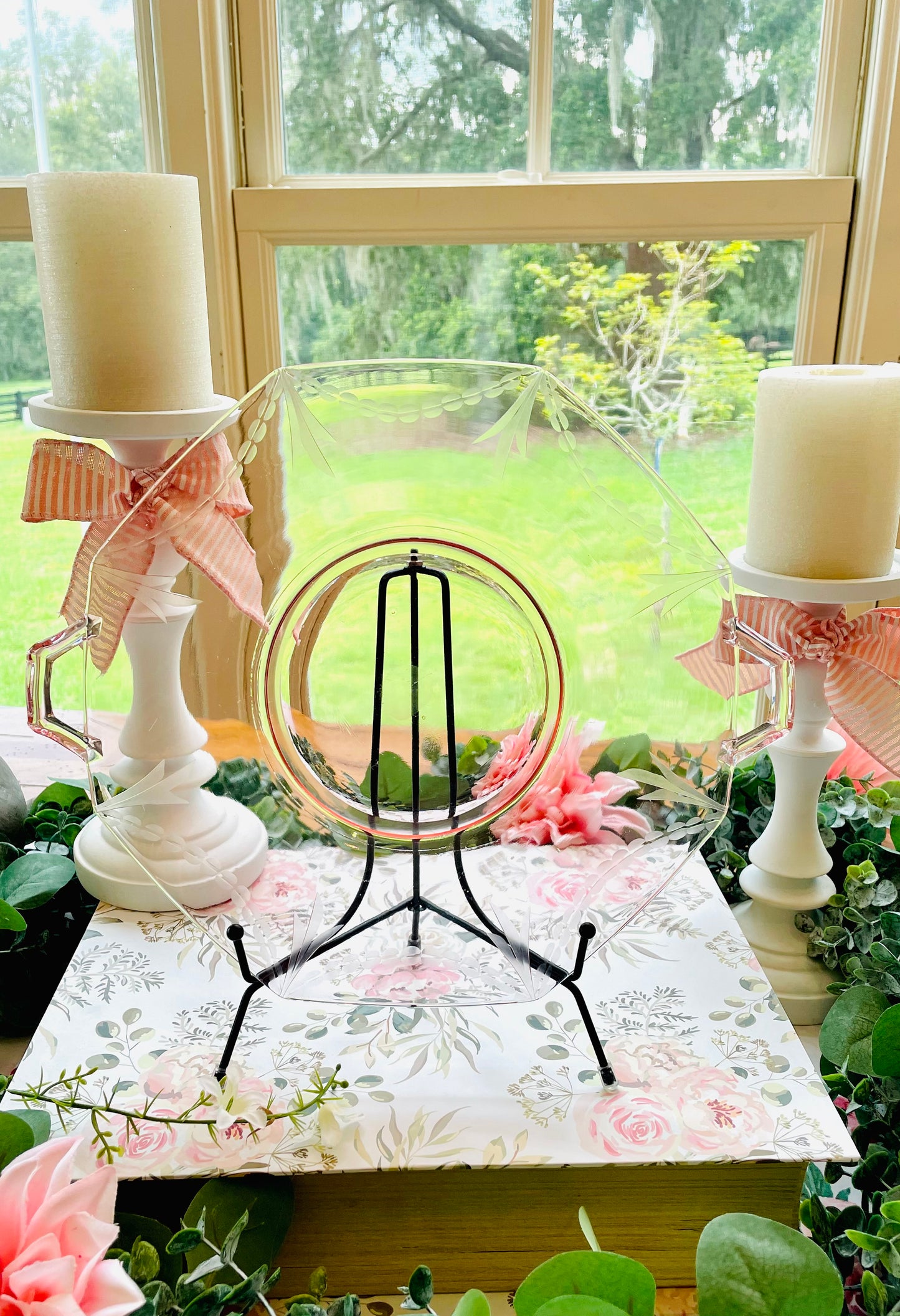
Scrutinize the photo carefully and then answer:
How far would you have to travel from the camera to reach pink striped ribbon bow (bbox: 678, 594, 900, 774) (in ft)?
2.34

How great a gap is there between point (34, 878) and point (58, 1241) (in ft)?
1.11

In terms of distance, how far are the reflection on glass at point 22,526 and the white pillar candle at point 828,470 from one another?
68cm

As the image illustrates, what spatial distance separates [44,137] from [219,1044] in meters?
0.78

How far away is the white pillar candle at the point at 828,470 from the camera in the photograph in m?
0.65

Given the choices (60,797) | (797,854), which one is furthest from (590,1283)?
(60,797)

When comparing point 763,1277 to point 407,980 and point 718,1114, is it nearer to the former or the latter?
point 718,1114

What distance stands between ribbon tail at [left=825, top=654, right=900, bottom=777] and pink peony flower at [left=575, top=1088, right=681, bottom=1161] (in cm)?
27

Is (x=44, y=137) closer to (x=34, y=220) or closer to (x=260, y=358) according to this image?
(x=260, y=358)

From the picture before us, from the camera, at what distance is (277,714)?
64 centimetres

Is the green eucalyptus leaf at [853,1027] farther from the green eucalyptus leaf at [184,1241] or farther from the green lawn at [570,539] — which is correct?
the green eucalyptus leaf at [184,1241]

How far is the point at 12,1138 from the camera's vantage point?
520mm

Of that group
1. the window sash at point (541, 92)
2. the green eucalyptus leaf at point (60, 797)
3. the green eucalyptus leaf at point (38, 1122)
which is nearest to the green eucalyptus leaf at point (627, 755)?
the green eucalyptus leaf at point (38, 1122)

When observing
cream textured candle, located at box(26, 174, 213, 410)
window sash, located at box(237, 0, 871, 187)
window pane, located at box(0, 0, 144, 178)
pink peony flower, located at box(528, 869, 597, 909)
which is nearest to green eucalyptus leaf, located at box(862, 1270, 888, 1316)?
pink peony flower, located at box(528, 869, 597, 909)

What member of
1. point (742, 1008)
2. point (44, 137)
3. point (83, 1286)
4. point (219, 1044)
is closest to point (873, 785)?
point (742, 1008)
